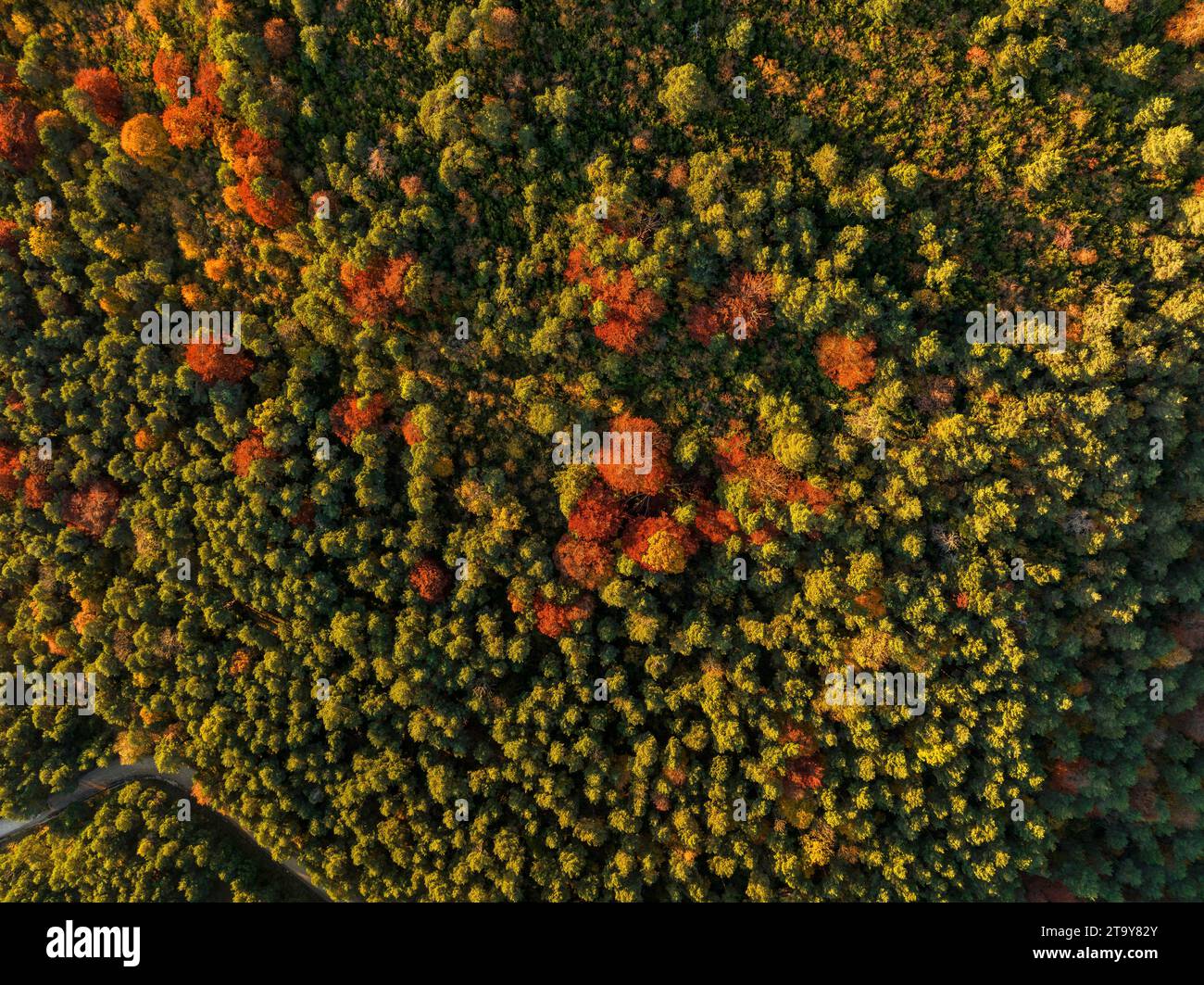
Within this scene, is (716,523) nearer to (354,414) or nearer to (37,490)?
(354,414)

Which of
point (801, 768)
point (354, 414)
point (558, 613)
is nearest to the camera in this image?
point (801, 768)

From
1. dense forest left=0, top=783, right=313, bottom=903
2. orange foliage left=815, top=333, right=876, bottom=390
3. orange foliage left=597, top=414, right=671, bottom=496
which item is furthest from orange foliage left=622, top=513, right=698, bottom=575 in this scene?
dense forest left=0, top=783, right=313, bottom=903

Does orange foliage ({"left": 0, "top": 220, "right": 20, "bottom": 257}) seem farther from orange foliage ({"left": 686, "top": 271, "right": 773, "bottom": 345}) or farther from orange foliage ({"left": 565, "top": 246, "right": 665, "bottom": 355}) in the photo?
orange foliage ({"left": 686, "top": 271, "right": 773, "bottom": 345})

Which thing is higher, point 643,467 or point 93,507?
point 643,467

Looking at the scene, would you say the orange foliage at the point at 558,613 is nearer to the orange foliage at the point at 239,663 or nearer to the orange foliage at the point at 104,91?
the orange foliage at the point at 239,663

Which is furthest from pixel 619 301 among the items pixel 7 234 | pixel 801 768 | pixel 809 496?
pixel 7 234

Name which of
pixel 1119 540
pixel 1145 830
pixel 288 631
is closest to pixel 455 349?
pixel 288 631

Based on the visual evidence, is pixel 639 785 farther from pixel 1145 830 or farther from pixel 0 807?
pixel 0 807
